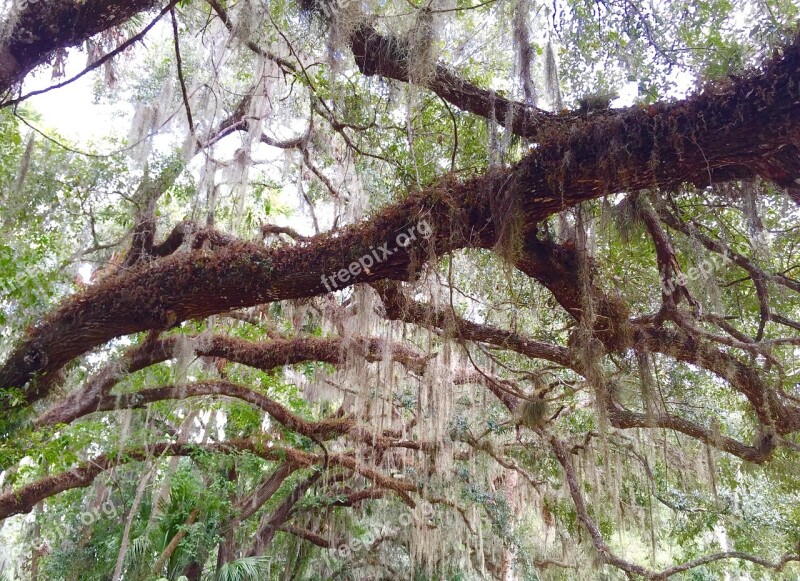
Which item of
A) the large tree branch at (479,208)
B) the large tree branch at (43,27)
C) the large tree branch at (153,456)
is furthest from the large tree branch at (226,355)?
the large tree branch at (43,27)

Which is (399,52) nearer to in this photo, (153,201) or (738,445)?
(153,201)

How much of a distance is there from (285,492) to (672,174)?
590 cm

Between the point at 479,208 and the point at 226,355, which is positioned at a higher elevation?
the point at 226,355

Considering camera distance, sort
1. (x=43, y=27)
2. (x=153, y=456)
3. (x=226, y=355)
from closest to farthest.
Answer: (x=43, y=27) < (x=226, y=355) < (x=153, y=456)

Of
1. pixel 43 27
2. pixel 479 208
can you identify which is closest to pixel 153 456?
pixel 43 27

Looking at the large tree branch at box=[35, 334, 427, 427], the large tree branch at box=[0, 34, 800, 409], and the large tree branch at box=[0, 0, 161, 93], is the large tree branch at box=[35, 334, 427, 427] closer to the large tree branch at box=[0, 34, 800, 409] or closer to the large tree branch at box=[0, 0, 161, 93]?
the large tree branch at box=[0, 34, 800, 409]

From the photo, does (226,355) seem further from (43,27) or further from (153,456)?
(43,27)

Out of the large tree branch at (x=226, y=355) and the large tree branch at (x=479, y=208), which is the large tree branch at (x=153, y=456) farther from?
the large tree branch at (x=479, y=208)

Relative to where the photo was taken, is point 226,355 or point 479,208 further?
point 226,355

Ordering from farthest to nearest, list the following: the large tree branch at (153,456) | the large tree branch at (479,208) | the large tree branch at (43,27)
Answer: the large tree branch at (153,456), the large tree branch at (43,27), the large tree branch at (479,208)

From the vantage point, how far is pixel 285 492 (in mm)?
6551

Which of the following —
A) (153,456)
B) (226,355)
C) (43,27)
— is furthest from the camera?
(153,456)

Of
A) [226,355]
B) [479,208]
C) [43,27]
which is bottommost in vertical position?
[479,208]

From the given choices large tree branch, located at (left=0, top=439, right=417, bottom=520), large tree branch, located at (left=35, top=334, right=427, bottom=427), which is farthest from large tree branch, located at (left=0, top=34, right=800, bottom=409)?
large tree branch, located at (left=0, top=439, right=417, bottom=520)
